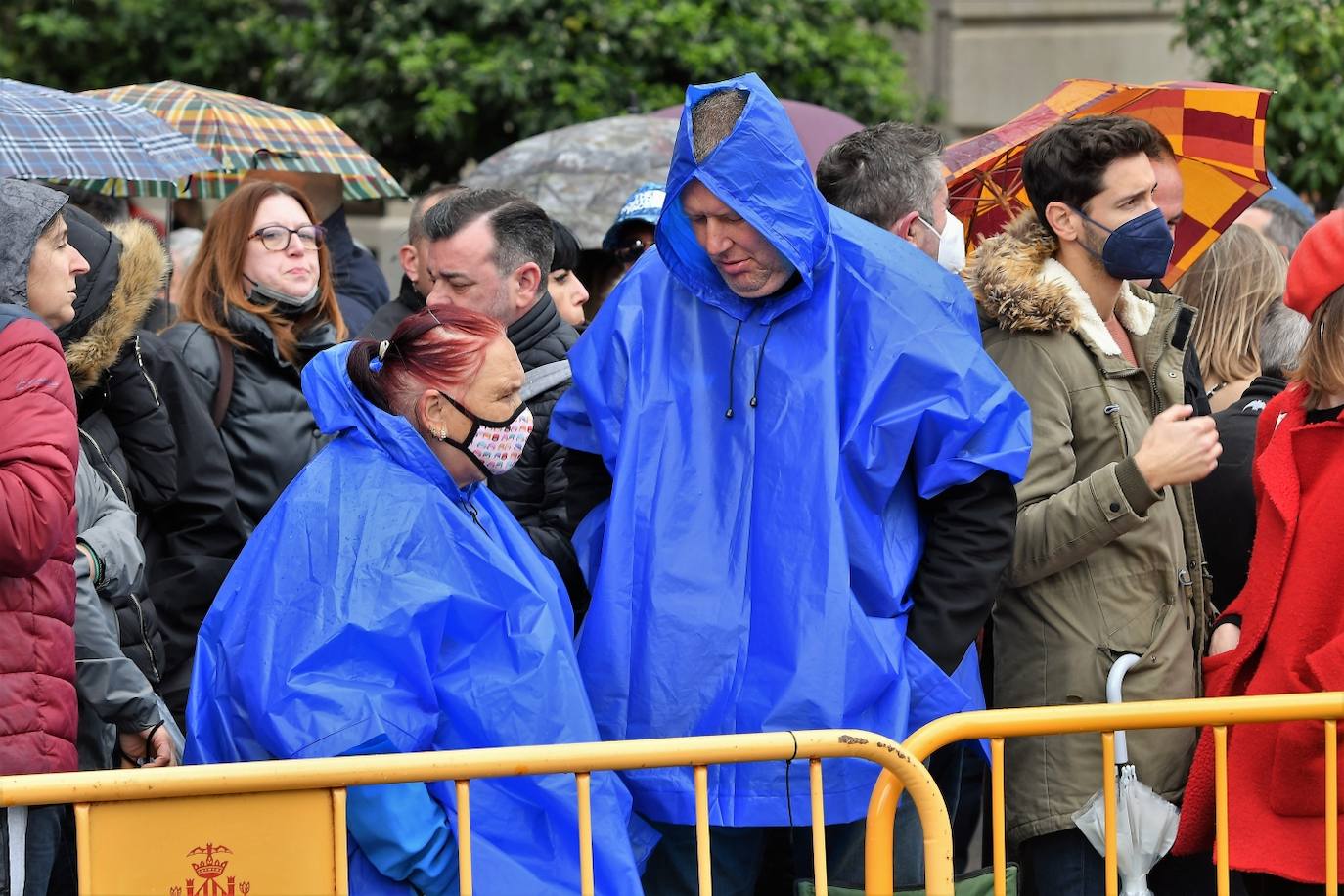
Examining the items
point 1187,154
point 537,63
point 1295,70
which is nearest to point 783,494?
point 1187,154

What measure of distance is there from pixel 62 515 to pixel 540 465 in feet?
4.08

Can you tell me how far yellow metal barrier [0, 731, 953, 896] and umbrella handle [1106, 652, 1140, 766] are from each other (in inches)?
42.9

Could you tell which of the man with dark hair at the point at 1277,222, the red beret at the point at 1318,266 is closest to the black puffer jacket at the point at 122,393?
the red beret at the point at 1318,266

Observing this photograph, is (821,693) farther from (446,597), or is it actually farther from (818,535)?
(446,597)

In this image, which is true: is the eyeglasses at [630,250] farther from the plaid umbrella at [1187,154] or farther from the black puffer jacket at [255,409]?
the black puffer jacket at [255,409]

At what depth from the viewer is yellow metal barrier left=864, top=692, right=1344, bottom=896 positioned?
10.6ft

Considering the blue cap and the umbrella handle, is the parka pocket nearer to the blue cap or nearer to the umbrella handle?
the umbrella handle

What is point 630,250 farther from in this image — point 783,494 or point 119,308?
point 783,494

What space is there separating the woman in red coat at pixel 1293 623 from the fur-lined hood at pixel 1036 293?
1.36 feet

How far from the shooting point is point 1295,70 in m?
9.57

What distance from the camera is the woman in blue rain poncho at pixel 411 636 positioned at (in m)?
3.03

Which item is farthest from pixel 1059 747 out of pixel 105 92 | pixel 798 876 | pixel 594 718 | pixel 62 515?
pixel 105 92

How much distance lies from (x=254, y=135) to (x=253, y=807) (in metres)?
4.35

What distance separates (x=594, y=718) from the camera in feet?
11.6
